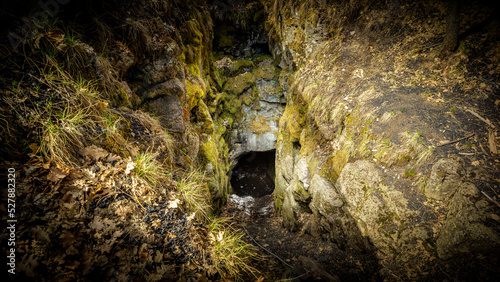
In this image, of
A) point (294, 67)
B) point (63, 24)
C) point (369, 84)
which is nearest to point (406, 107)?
point (369, 84)

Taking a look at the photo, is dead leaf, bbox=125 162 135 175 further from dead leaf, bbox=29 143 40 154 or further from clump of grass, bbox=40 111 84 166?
dead leaf, bbox=29 143 40 154

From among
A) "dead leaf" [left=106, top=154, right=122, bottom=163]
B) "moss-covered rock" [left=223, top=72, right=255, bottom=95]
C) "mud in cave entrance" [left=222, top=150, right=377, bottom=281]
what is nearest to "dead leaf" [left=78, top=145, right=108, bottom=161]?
"dead leaf" [left=106, top=154, right=122, bottom=163]

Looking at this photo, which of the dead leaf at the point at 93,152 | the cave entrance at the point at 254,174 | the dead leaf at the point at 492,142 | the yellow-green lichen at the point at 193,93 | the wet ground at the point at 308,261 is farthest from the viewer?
the cave entrance at the point at 254,174

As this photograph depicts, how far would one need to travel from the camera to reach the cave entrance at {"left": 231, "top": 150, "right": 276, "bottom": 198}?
43.6 feet

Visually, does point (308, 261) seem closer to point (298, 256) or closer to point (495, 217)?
point (298, 256)

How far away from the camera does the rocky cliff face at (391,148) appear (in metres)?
2.22

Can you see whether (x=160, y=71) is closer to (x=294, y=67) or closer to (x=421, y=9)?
(x=294, y=67)

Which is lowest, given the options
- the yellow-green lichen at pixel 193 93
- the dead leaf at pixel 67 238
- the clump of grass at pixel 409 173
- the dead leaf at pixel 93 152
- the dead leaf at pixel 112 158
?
the clump of grass at pixel 409 173

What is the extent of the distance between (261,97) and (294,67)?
4870 millimetres

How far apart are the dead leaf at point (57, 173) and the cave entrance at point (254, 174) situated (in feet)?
38.2

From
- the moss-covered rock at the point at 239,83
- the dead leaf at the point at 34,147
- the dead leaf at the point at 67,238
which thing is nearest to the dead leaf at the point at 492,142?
the dead leaf at the point at 67,238

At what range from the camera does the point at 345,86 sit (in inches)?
192
